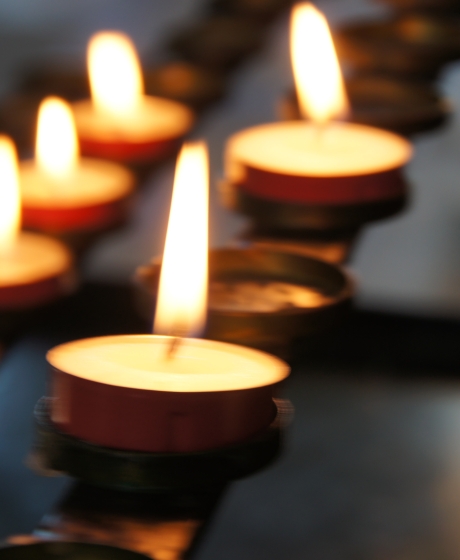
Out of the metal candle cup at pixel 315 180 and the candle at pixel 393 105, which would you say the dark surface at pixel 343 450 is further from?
the metal candle cup at pixel 315 180

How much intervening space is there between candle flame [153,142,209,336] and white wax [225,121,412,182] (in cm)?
26

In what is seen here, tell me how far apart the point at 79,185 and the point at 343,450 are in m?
0.58

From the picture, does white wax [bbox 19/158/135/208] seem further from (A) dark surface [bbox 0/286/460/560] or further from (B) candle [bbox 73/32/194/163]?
(A) dark surface [bbox 0/286/460/560]

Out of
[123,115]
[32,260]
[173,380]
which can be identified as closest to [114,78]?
[123,115]

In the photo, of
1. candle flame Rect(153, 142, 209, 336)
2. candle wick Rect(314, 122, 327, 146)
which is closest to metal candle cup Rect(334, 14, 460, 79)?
candle wick Rect(314, 122, 327, 146)

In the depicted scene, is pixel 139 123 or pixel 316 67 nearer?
pixel 316 67

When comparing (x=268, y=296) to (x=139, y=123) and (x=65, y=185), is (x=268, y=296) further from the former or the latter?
(x=139, y=123)

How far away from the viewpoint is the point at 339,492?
4.42ft

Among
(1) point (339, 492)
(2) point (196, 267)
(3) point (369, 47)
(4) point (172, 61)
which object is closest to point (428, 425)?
(1) point (339, 492)

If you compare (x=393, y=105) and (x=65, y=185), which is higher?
(x=393, y=105)

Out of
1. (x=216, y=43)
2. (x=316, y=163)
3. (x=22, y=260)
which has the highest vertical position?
(x=216, y=43)

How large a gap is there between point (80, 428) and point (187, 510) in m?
0.07

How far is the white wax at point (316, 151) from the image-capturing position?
840 millimetres

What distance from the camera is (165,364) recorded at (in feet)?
1.59
